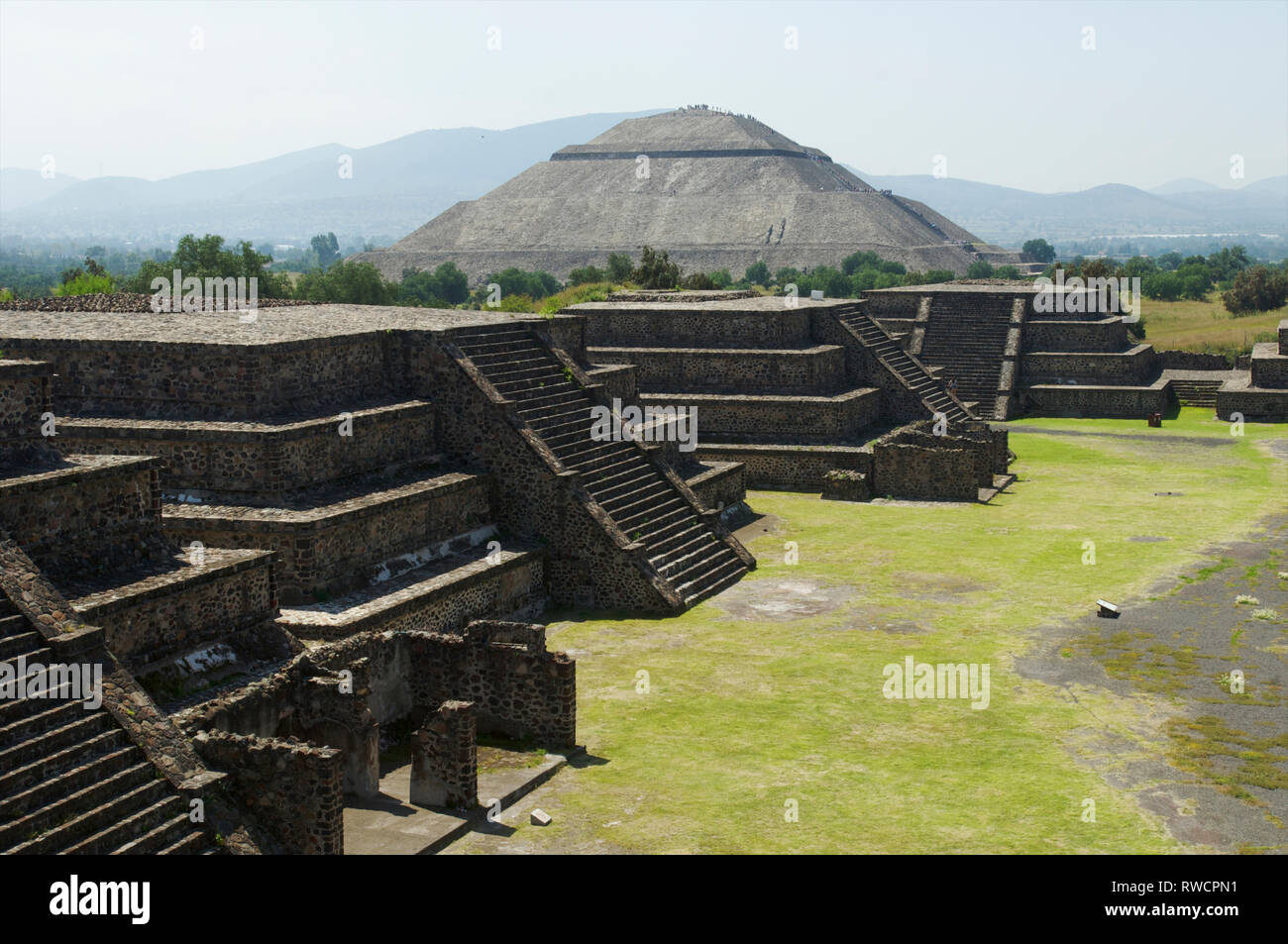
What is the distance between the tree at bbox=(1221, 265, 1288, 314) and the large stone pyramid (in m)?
79.3

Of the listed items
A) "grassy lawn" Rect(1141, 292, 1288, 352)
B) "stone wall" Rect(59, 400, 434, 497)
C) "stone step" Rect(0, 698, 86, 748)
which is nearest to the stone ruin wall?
"stone step" Rect(0, 698, 86, 748)

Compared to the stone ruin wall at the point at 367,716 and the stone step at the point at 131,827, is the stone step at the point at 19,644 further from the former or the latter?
the stone step at the point at 131,827

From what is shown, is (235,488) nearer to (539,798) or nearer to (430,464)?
(430,464)

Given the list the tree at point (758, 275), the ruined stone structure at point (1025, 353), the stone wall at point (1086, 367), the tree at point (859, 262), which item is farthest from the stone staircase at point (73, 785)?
the tree at point (859, 262)

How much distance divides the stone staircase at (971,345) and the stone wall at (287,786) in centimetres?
3586

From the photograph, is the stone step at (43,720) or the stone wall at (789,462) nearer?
the stone step at (43,720)

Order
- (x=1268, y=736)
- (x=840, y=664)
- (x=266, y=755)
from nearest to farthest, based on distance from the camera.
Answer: (x=266, y=755)
(x=1268, y=736)
(x=840, y=664)

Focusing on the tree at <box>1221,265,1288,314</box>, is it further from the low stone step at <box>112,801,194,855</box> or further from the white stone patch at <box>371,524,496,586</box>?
the low stone step at <box>112,801,194,855</box>

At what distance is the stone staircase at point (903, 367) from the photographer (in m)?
37.6

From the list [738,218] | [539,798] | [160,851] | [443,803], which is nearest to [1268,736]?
[539,798]

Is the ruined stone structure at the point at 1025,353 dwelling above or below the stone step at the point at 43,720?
above

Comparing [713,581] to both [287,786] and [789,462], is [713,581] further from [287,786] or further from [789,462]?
[287,786]

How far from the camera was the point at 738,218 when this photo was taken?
16600 centimetres
